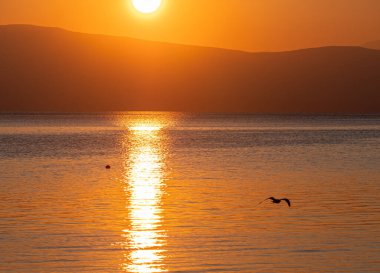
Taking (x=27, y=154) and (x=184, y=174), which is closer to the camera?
(x=184, y=174)

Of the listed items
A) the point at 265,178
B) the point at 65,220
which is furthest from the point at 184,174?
the point at 65,220

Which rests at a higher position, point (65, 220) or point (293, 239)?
point (65, 220)

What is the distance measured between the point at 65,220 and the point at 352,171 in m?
23.9

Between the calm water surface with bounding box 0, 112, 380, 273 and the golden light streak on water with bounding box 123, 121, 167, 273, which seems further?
the calm water surface with bounding box 0, 112, 380, 273

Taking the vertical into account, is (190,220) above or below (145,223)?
above

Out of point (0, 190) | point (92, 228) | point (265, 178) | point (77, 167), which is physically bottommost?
point (92, 228)

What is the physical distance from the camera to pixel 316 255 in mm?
22734

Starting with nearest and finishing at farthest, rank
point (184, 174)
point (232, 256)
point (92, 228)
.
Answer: point (232, 256) < point (92, 228) < point (184, 174)

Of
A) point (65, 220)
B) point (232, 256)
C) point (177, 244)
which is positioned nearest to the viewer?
point (232, 256)

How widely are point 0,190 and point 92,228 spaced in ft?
40.2

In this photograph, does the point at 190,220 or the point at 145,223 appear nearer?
the point at 145,223

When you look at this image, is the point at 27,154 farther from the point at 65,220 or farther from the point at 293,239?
the point at 293,239

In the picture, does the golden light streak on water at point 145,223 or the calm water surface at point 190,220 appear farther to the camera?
the calm water surface at point 190,220

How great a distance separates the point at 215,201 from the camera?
110 ft
